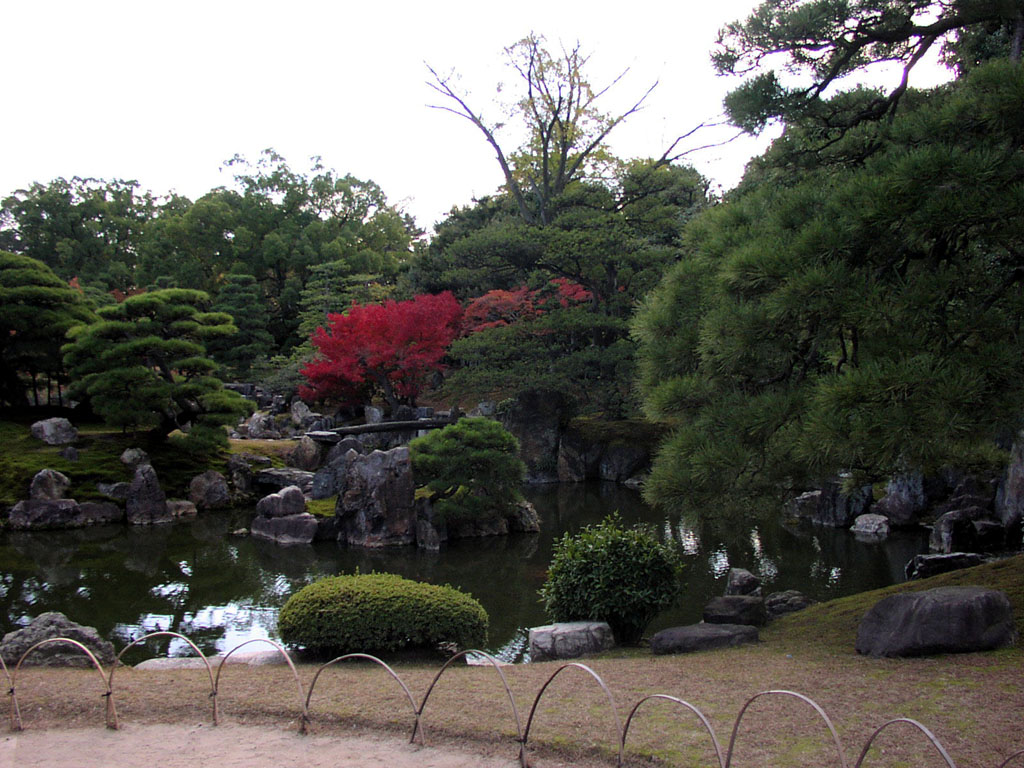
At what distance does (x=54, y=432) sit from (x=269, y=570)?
8.34 m

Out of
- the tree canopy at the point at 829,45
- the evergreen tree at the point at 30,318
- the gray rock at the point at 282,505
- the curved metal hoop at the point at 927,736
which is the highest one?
the evergreen tree at the point at 30,318

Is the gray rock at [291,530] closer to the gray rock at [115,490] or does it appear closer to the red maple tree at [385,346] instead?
the gray rock at [115,490]

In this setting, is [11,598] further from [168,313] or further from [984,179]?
[984,179]

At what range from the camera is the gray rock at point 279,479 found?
16766mm

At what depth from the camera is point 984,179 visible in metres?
4.21

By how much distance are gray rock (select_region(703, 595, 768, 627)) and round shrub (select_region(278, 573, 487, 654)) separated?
2158 mm

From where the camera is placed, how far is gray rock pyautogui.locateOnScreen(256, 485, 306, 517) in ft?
45.3

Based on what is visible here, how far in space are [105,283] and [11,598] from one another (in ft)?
84.6

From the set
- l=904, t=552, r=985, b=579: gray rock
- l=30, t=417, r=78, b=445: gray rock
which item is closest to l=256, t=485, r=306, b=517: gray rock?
l=30, t=417, r=78, b=445: gray rock

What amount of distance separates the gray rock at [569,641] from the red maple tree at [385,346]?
16.3 m

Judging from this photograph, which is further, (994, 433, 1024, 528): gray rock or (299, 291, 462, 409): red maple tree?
(299, 291, 462, 409): red maple tree

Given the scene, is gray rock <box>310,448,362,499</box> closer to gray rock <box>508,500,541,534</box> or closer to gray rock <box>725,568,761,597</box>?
gray rock <box>508,500,541,534</box>

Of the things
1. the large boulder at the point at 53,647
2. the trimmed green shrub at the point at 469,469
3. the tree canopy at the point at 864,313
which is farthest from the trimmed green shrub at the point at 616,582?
the trimmed green shrub at the point at 469,469

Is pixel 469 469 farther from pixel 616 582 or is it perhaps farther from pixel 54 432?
pixel 54 432
